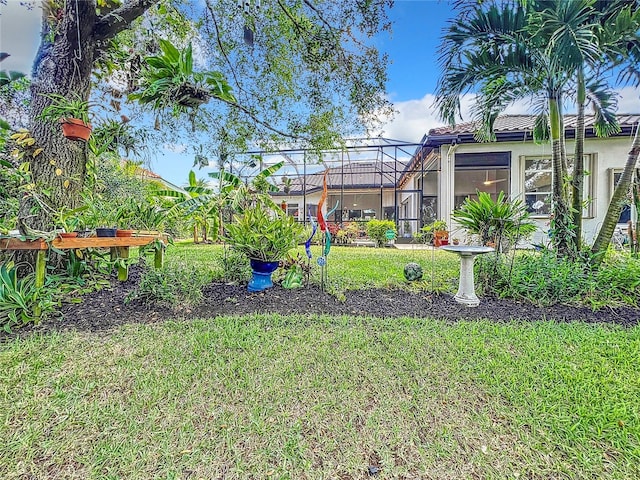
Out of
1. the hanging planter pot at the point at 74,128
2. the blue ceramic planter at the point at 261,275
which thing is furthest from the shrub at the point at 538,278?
the hanging planter pot at the point at 74,128

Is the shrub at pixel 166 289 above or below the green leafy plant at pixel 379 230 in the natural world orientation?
below

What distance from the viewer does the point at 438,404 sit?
2.02 meters

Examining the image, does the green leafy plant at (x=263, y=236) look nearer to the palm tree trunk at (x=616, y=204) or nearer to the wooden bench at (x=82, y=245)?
the wooden bench at (x=82, y=245)

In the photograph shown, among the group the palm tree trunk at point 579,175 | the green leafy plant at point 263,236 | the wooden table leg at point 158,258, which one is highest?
the palm tree trunk at point 579,175

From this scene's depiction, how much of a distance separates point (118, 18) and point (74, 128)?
1627 millimetres

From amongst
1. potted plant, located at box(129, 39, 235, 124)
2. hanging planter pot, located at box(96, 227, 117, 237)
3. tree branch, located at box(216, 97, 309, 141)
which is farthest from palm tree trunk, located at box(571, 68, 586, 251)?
hanging planter pot, located at box(96, 227, 117, 237)

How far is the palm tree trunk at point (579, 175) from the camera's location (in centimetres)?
467

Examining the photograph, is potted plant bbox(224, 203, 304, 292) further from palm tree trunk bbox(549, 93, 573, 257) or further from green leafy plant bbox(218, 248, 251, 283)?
palm tree trunk bbox(549, 93, 573, 257)

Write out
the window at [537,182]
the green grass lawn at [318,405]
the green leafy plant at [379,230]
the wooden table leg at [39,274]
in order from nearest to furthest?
the green grass lawn at [318,405] → the wooden table leg at [39,274] → the window at [537,182] → the green leafy plant at [379,230]

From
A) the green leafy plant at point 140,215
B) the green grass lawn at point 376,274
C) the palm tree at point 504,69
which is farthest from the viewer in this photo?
the green grass lawn at point 376,274

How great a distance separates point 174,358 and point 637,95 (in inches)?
285

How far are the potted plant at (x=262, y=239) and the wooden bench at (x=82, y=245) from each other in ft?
3.22

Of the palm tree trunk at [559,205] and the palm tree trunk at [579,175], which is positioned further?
the palm tree trunk at [579,175]

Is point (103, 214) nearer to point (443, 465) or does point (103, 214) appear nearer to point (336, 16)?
point (336, 16)
